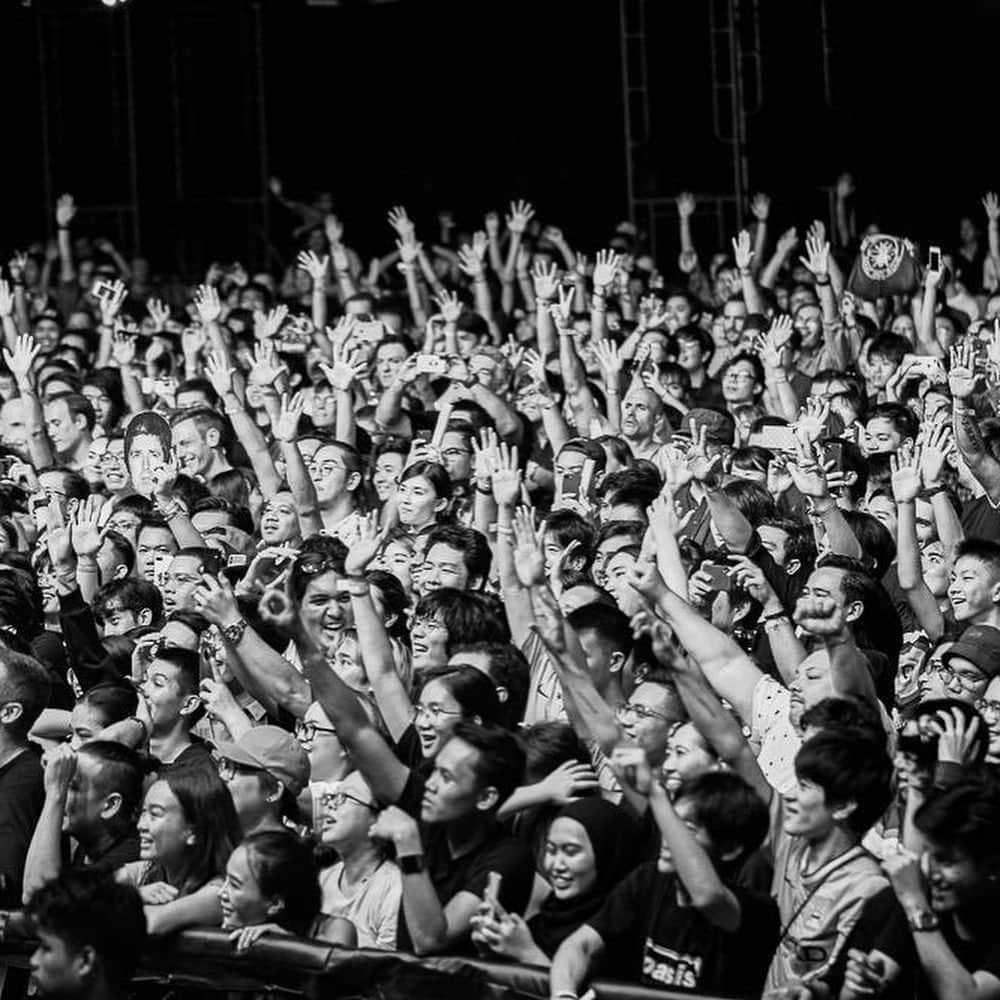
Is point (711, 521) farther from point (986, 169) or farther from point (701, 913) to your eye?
point (986, 169)

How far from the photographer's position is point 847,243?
15719 mm

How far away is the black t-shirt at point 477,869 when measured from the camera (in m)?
4.93

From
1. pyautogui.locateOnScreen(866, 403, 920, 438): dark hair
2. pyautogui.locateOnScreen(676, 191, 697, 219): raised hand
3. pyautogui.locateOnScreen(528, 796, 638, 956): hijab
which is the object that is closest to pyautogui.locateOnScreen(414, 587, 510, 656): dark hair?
pyautogui.locateOnScreen(528, 796, 638, 956): hijab

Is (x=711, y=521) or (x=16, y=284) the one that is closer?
(x=711, y=521)

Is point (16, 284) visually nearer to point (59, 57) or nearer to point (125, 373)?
point (125, 373)

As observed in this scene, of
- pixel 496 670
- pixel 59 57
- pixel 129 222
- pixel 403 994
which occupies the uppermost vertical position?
pixel 59 57

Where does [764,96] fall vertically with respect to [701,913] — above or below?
above

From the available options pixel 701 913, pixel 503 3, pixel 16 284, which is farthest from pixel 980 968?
pixel 503 3

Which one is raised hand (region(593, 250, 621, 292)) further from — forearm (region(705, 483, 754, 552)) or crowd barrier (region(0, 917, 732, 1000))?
crowd barrier (region(0, 917, 732, 1000))

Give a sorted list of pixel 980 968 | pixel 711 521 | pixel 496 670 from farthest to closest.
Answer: pixel 711 521 → pixel 496 670 → pixel 980 968

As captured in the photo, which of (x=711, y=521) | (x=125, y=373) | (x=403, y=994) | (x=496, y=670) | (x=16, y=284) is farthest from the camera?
(x=16, y=284)

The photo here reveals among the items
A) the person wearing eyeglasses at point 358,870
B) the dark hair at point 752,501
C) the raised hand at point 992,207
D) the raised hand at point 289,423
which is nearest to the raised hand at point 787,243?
the raised hand at point 992,207

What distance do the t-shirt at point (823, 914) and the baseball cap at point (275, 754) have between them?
158 centimetres

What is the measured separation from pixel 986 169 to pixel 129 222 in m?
6.14
